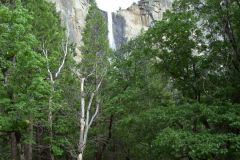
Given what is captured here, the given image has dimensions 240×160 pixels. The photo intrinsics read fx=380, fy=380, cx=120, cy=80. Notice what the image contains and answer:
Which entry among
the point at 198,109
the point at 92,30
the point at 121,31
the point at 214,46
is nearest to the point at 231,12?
the point at 214,46

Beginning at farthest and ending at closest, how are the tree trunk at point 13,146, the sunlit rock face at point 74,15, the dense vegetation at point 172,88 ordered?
the sunlit rock face at point 74,15 → the tree trunk at point 13,146 → the dense vegetation at point 172,88

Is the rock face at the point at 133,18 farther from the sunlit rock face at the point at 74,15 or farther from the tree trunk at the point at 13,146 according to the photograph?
the tree trunk at the point at 13,146

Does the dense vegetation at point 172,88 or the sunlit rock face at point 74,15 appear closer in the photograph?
the dense vegetation at point 172,88

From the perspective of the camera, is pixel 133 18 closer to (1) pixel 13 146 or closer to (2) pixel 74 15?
(2) pixel 74 15

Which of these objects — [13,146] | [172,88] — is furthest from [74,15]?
[13,146]

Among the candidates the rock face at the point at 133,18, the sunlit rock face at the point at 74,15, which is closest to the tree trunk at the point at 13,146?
the sunlit rock face at the point at 74,15

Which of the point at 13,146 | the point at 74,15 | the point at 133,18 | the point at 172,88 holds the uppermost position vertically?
the point at 133,18

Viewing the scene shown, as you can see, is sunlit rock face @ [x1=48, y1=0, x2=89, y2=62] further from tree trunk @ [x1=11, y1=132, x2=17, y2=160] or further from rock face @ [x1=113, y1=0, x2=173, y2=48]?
tree trunk @ [x1=11, y1=132, x2=17, y2=160]

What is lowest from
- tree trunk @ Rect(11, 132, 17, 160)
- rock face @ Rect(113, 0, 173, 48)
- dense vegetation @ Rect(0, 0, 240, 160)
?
tree trunk @ Rect(11, 132, 17, 160)

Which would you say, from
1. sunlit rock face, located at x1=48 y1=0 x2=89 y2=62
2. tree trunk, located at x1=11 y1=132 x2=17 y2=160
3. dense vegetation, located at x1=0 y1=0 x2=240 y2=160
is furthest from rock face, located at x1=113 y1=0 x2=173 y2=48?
tree trunk, located at x1=11 y1=132 x2=17 y2=160

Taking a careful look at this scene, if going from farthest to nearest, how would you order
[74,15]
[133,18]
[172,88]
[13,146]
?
[133,18], [74,15], [172,88], [13,146]

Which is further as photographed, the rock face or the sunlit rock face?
the rock face

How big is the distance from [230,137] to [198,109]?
1.99 m

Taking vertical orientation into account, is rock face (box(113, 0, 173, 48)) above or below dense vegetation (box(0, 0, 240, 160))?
above
